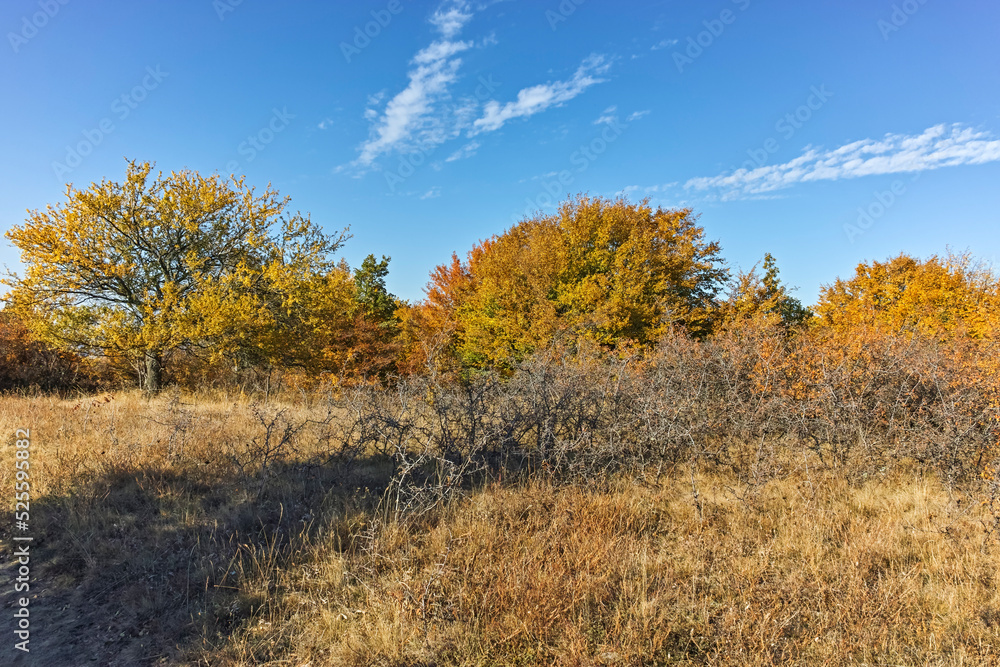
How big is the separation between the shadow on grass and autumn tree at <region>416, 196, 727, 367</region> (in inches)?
594

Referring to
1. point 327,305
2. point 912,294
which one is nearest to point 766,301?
point 912,294

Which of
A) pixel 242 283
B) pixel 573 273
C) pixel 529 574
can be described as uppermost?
pixel 573 273

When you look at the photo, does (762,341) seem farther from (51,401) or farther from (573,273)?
(573,273)

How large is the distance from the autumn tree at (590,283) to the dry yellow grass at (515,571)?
14.3 meters

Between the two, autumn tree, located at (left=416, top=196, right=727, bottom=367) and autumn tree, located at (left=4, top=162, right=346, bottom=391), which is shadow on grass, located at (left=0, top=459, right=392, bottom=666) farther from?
autumn tree, located at (left=416, top=196, right=727, bottom=367)

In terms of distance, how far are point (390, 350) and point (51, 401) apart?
16025 millimetres

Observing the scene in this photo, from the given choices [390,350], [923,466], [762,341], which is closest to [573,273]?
[390,350]

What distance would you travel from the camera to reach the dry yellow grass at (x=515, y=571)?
127 inches

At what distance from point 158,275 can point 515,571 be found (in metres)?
16.1

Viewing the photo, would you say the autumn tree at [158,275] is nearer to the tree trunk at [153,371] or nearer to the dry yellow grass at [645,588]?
the tree trunk at [153,371]

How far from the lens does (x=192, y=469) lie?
619 cm

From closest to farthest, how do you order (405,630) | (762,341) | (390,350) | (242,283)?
1. (405,630)
2. (762,341)
3. (242,283)
4. (390,350)

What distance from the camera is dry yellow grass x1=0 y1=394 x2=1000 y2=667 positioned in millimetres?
3219

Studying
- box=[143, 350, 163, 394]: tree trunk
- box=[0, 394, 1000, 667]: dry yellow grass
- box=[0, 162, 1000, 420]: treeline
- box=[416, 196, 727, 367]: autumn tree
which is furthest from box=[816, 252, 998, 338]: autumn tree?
box=[143, 350, 163, 394]: tree trunk
